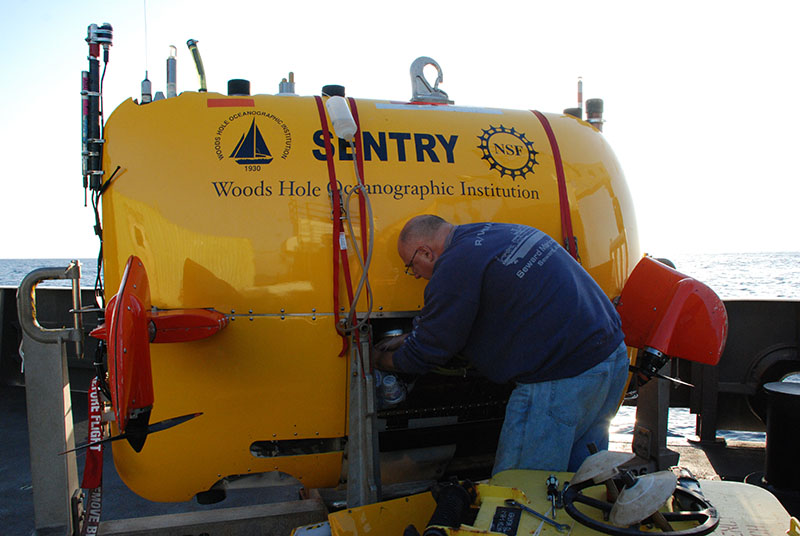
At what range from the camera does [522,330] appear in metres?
2.23

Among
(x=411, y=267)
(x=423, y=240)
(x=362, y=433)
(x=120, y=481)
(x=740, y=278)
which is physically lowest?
(x=740, y=278)

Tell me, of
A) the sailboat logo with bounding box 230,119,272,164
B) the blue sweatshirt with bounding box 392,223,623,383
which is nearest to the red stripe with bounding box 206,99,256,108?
the sailboat logo with bounding box 230,119,272,164

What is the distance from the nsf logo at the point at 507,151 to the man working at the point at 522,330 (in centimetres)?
42

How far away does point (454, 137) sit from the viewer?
103 inches

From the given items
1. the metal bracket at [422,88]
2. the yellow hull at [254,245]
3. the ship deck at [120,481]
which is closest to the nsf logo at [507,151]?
the yellow hull at [254,245]

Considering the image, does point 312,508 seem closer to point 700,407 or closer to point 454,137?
point 454,137

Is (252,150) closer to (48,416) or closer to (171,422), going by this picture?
(171,422)

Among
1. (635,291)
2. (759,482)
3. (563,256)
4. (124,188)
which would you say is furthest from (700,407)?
(124,188)

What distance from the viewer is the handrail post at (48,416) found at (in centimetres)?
232

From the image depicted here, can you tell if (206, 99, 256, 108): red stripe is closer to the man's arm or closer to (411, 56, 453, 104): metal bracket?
(411, 56, 453, 104): metal bracket

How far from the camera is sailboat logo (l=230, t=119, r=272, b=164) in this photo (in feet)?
7.76

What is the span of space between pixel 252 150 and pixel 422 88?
1.18 metres

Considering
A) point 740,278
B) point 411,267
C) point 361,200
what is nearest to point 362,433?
point 411,267

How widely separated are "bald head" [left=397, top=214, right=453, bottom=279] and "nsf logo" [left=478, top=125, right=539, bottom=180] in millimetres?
466
